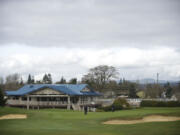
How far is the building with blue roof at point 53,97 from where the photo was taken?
63.5m

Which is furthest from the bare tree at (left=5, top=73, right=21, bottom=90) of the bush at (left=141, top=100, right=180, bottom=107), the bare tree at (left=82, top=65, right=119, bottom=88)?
the bush at (left=141, top=100, right=180, bottom=107)

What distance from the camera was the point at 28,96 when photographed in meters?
66.0

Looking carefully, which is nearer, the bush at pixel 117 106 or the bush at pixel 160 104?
the bush at pixel 117 106

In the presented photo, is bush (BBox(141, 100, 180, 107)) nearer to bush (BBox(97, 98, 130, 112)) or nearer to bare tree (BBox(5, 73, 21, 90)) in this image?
bush (BBox(97, 98, 130, 112))

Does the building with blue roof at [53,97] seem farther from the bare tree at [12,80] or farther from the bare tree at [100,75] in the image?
the bare tree at [12,80]

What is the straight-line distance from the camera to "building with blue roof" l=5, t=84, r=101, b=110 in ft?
208

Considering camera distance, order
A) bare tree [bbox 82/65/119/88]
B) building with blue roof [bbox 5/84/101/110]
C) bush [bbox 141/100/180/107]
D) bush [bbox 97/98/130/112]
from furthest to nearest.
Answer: bare tree [bbox 82/65/119/88], bush [bbox 141/100/180/107], building with blue roof [bbox 5/84/101/110], bush [bbox 97/98/130/112]

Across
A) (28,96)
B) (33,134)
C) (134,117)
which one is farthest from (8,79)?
(33,134)

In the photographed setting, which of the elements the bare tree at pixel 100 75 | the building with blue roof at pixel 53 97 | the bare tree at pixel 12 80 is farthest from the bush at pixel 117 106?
the bare tree at pixel 12 80

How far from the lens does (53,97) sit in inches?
2662

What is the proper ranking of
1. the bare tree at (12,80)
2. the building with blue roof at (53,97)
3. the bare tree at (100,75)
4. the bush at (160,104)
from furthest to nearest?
the bare tree at (12,80) → the bare tree at (100,75) → the bush at (160,104) → the building with blue roof at (53,97)

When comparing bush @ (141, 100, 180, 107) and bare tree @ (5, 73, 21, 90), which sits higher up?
bare tree @ (5, 73, 21, 90)

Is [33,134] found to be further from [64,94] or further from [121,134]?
[64,94]

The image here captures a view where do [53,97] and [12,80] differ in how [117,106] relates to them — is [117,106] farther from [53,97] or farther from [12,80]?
[12,80]
